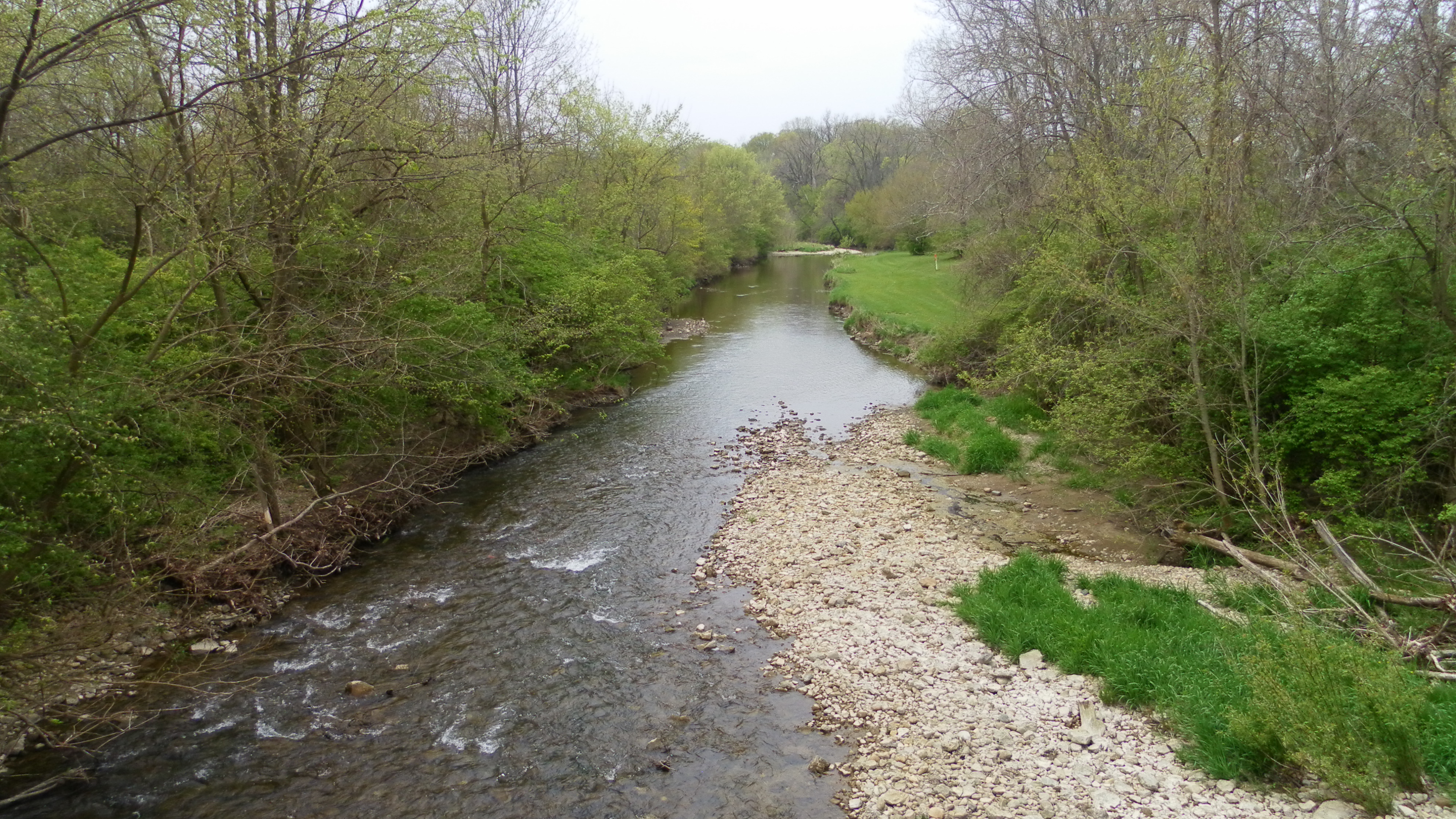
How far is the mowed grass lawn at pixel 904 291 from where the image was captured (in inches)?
1222

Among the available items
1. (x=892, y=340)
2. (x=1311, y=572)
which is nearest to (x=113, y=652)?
(x=1311, y=572)

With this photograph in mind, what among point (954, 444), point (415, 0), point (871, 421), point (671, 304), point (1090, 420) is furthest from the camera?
point (671, 304)

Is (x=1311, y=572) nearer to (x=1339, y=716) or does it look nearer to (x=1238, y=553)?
(x=1238, y=553)

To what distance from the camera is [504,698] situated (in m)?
8.42

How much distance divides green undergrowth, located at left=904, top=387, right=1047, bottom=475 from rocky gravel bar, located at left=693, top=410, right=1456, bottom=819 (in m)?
1.79

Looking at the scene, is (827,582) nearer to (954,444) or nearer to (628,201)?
(954,444)

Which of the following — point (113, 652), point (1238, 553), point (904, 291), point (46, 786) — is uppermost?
point (904, 291)

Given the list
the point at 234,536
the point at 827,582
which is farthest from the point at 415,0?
the point at 827,582

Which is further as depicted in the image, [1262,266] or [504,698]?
[1262,266]

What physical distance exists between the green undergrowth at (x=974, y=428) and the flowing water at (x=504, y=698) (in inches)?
209

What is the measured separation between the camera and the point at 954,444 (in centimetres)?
1778

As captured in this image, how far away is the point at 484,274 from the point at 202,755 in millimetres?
13528

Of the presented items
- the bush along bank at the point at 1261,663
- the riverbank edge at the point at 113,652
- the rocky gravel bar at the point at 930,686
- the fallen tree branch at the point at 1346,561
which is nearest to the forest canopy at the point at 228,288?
the riverbank edge at the point at 113,652

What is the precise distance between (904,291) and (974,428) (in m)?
22.9
